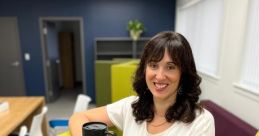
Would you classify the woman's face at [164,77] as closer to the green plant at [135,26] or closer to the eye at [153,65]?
the eye at [153,65]

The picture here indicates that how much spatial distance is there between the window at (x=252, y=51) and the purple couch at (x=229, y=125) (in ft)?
0.97

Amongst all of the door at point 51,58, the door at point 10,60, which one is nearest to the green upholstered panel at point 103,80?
the door at point 51,58

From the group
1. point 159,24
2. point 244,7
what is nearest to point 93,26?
point 159,24

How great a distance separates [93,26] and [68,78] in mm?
2053

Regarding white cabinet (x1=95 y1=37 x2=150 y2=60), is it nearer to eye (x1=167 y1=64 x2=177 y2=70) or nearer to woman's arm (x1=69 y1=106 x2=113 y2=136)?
woman's arm (x1=69 y1=106 x2=113 y2=136)

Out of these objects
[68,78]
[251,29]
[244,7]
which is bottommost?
[68,78]

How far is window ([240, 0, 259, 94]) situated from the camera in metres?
1.73

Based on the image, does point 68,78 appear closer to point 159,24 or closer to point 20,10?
point 20,10

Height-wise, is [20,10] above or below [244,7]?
above

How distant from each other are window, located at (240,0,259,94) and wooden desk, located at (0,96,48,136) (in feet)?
6.98

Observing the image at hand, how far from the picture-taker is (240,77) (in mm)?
1913

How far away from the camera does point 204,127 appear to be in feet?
2.82

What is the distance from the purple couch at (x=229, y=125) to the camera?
153 centimetres

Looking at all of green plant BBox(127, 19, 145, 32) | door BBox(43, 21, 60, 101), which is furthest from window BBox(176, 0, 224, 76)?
door BBox(43, 21, 60, 101)
